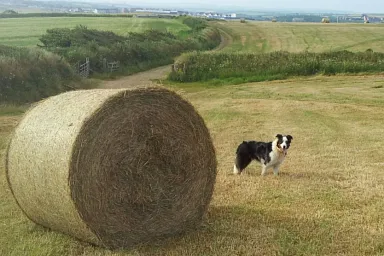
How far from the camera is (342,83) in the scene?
28219mm

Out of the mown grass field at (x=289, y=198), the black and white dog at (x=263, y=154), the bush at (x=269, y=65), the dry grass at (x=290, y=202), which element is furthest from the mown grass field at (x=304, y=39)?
the black and white dog at (x=263, y=154)

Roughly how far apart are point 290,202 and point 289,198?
0.78 ft

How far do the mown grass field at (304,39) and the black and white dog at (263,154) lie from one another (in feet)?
108

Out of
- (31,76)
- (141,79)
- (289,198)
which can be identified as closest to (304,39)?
(141,79)

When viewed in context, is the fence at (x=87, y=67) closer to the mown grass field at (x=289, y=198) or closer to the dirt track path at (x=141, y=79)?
the dirt track path at (x=141, y=79)

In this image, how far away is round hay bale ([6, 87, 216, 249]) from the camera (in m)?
6.85

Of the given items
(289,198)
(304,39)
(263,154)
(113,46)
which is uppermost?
(263,154)

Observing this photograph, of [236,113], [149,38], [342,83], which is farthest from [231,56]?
[236,113]

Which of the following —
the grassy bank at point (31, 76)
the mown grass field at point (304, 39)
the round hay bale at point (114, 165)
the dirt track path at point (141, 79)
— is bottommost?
the dirt track path at point (141, 79)

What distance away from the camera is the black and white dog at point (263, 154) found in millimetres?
10984

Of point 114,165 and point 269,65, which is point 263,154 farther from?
point 269,65

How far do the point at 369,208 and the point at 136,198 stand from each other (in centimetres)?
353

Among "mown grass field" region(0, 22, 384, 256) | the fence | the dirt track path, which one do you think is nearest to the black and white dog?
"mown grass field" region(0, 22, 384, 256)

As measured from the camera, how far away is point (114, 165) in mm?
7230
